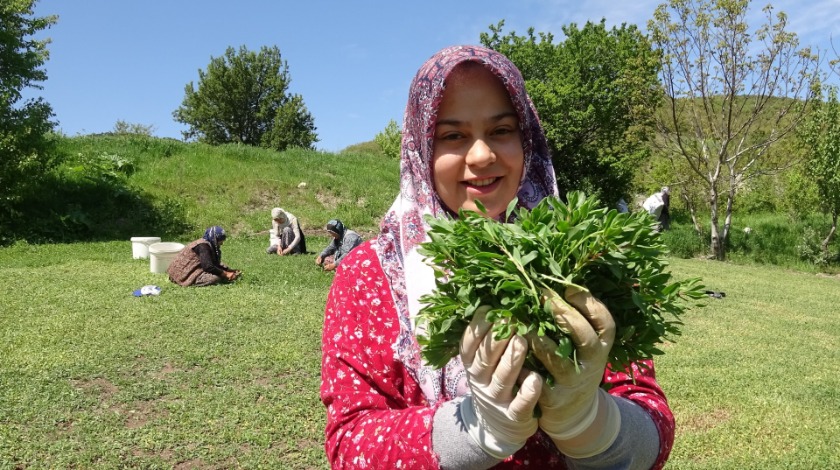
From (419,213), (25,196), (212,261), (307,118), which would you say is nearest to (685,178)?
(212,261)

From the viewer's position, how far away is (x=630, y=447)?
1383 mm

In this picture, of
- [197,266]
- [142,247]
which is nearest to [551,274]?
[197,266]

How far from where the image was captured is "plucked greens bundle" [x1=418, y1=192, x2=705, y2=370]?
1222 mm

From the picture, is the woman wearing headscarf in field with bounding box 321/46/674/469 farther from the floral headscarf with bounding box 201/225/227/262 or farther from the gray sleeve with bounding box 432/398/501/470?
the floral headscarf with bounding box 201/225/227/262

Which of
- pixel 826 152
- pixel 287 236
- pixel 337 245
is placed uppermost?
pixel 826 152

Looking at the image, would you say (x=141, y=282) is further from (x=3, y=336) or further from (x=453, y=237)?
(x=453, y=237)

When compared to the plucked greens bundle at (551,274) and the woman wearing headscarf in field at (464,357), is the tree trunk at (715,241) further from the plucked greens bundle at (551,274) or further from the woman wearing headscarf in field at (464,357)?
the plucked greens bundle at (551,274)

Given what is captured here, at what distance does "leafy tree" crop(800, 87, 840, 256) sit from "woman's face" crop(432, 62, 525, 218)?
19489 millimetres

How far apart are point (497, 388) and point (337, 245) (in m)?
12.0

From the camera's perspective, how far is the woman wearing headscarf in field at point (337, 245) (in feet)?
40.6

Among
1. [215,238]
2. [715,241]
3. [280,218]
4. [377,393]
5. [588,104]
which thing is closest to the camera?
[377,393]

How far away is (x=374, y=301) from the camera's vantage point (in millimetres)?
1653

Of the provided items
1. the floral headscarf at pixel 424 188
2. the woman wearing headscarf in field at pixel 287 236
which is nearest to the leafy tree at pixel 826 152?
the woman wearing headscarf in field at pixel 287 236

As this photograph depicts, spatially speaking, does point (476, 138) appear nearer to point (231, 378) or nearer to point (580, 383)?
point (580, 383)
